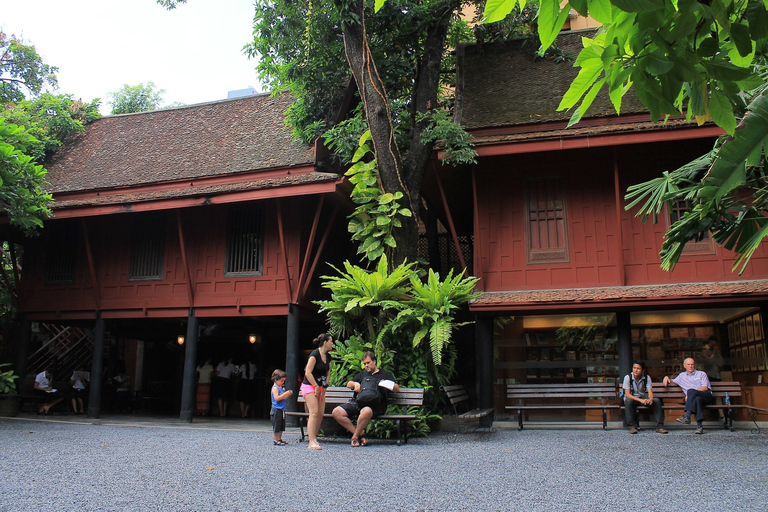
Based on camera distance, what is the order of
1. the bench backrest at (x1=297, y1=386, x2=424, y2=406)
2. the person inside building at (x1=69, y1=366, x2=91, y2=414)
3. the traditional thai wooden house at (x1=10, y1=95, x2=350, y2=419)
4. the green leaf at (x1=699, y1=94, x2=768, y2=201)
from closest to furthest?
the green leaf at (x1=699, y1=94, x2=768, y2=201)
the bench backrest at (x1=297, y1=386, x2=424, y2=406)
the traditional thai wooden house at (x1=10, y1=95, x2=350, y2=419)
the person inside building at (x1=69, y1=366, x2=91, y2=414)

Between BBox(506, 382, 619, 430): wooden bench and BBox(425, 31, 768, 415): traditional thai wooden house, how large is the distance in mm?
359

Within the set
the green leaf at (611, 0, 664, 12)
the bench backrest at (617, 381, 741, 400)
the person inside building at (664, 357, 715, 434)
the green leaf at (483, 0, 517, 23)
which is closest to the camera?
the green leaf at (611, 0, 664, 12)

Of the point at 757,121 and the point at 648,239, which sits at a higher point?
the point at 648,239

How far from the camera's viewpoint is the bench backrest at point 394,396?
9.47 meters

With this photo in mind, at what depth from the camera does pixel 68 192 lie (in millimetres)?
15594

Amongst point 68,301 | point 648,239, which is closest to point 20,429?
point 68,301

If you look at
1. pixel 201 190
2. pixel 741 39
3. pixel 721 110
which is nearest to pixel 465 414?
pixel 201 190

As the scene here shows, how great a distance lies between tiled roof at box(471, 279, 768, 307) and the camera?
10756mm

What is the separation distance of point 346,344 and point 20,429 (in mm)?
6048

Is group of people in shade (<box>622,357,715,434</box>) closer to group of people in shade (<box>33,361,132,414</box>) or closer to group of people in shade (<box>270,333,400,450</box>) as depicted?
group of people in shade (<box>270,333,400,450</box>)

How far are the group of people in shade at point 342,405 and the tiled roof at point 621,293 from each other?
10.8ft

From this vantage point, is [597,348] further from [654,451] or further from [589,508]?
[589,508]

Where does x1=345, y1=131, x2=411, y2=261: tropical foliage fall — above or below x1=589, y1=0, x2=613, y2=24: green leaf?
above

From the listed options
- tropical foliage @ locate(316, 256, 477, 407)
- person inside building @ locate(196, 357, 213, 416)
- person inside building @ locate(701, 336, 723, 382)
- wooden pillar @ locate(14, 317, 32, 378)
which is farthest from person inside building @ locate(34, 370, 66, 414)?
person inside building @ locate(701, 336, 723, 382)
